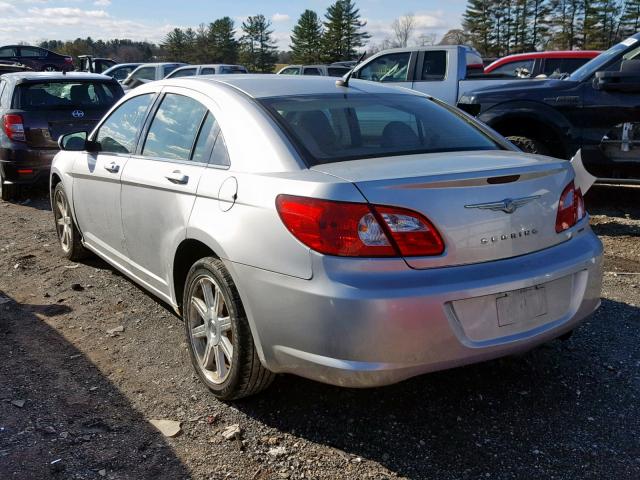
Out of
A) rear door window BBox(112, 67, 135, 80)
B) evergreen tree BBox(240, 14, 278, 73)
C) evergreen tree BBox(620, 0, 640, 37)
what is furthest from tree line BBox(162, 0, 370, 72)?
rear door window BBox(112, 67, 135, 80)

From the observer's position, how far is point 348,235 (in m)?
2.48

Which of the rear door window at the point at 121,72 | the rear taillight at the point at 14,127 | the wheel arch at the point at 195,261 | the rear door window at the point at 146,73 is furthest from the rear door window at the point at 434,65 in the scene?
the rear door window at the point at 121,72

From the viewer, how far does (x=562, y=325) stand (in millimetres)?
2826

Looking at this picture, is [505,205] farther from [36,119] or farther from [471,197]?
[36,119]

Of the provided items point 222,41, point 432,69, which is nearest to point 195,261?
point 432,69

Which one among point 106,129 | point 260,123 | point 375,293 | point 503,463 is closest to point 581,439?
point 503,463

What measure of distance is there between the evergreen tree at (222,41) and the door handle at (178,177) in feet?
269

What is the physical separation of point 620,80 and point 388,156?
460 centimetres

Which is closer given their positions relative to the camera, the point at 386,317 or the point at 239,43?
the point at 386,317

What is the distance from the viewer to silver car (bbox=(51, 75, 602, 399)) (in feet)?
8.07

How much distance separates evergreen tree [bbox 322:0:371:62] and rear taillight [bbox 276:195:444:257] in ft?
245

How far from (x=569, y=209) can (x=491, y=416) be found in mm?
1065

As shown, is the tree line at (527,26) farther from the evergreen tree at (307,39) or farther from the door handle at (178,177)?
the door handle at (178,177)

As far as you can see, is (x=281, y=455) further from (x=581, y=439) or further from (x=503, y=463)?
(x=581, y=439)
